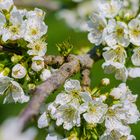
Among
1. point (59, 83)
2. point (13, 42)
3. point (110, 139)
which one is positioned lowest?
point (110, 139)

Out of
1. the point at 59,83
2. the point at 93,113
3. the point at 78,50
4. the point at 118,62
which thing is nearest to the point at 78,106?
the point at 93,113

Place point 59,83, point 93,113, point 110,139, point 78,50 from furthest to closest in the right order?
point 78,50, point 110,139, point 93,113, point 59,83

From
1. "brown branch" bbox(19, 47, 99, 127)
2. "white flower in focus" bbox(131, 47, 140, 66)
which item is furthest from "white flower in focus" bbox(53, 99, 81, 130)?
"white flower in focus" bbox(131, 47, 140, 66)

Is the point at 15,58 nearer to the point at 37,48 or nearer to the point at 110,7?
the point at 37,48

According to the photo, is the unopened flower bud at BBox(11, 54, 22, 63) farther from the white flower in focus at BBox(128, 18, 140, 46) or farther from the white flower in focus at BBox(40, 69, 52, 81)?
the white flower in focus at BBox(128, 18, 140, 46)

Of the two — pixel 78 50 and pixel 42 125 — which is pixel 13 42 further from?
pixel 78 50

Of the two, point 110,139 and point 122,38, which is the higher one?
point 122,38
